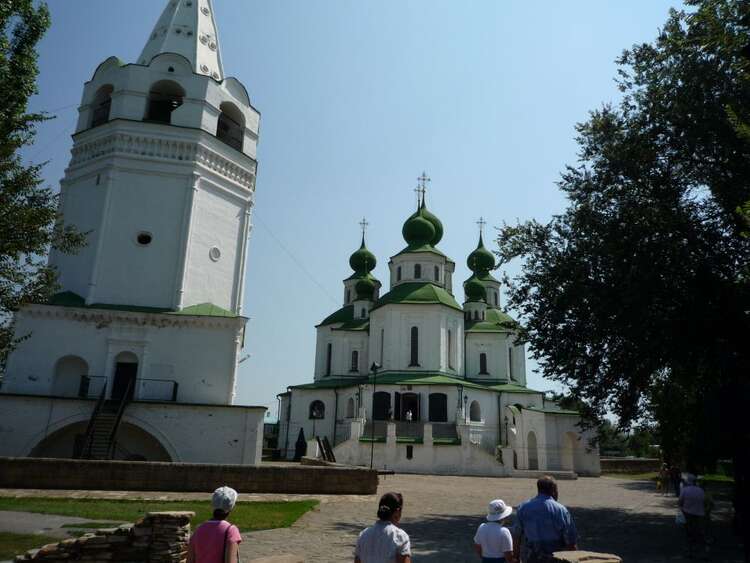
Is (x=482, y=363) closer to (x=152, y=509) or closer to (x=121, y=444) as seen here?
(x=121, y=444)

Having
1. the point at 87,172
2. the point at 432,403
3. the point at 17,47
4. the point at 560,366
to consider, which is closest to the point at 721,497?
the point at 560,366

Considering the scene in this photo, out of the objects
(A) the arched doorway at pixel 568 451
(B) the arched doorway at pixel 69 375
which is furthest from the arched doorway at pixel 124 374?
(A) the arched doorway at pixel 568 451

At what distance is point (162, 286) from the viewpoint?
23.5 m

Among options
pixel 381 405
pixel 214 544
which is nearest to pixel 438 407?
pixel 381 405

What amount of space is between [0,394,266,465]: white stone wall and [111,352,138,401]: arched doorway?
134 cm

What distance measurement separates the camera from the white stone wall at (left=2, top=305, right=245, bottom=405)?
21.6 m

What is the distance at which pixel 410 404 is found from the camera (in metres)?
42.1

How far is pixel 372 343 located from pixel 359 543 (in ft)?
140

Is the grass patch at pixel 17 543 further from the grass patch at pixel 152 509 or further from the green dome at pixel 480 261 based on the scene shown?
the green dome at pixel 480 261

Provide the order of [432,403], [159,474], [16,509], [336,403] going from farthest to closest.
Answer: [336,403] → [432,403] → [159,474] → [16,509]

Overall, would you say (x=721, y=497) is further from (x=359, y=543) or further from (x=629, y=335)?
(x=359, y=543)

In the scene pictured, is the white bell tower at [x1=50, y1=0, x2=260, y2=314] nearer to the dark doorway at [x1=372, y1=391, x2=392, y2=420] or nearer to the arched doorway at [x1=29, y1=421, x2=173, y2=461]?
the arched doorway at [x1=29, y1=421, x2=173, y2=461]

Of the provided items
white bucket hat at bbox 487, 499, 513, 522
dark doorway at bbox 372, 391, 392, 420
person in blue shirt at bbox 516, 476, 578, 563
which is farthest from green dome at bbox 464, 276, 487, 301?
white bucket hat at bbox 487, 499, 513, 522

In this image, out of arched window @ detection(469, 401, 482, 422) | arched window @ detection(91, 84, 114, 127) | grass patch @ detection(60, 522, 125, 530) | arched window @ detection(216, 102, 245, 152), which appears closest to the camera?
grass patch @ detection(60, 522, 125, 530)
